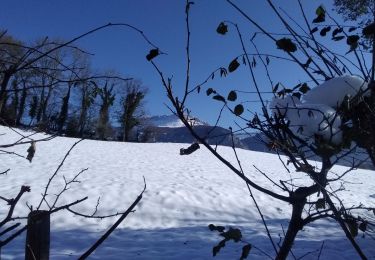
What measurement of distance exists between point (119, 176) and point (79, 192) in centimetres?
188

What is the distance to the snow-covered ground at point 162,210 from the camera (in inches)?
185

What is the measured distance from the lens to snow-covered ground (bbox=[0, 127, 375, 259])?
15.4ft

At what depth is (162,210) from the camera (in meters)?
6.38

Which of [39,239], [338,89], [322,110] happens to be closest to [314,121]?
[322,110]

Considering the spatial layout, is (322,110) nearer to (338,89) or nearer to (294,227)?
(338,89)

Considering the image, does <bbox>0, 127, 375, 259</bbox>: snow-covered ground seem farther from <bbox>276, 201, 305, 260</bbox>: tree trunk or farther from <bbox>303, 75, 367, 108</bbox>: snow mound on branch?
<bbox>303, 75, 367, 108</bbox>: snow mound on branch

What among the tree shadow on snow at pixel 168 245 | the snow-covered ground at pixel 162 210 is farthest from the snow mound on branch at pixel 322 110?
the tree shadow on snow at pixel 168 245

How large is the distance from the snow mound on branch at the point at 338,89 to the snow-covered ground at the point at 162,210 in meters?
1.15

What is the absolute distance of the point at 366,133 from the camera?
3.57 feet

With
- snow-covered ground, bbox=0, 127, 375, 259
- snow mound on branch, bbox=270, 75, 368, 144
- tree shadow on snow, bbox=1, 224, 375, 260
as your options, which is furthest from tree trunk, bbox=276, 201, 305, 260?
tree shadow on snow, bbox=1, 224, 375, 260

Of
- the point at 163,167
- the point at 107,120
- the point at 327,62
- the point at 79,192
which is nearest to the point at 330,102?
the point at 327,62

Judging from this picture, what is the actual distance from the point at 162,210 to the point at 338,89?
553 cm

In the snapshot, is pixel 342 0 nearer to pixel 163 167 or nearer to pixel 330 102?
pixel 330 102

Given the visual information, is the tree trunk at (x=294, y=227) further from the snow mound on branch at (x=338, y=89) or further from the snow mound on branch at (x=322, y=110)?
the snow mound on branch at (x=338, y=89)
